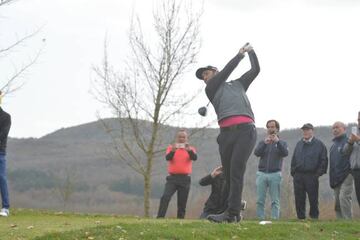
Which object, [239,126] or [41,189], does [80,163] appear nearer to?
[41,189]

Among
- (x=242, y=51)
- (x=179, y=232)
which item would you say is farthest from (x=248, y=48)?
(x=179, y=232)

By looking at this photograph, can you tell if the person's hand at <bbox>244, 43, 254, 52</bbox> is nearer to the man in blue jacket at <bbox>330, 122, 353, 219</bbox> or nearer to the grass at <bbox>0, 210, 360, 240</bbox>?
the grass at <bbox>0, 210, 360, 240</bbox>

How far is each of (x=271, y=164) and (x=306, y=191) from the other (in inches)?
35.7

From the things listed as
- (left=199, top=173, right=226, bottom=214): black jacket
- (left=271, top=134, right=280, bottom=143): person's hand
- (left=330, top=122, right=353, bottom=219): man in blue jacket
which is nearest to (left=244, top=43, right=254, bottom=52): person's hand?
(left=199, top=173, right=226, bottom=214): black jacket

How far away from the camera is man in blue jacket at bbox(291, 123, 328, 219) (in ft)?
42.3

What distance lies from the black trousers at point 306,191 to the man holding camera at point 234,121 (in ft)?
13.5

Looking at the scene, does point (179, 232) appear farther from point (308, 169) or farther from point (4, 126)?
point (308, 169)

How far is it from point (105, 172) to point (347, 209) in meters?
66.1

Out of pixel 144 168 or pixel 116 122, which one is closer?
pixel 144 168

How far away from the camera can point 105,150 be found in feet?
82.9

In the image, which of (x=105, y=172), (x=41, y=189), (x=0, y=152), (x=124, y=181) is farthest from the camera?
(x=105, y=172)

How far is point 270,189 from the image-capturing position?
1333 centimetres

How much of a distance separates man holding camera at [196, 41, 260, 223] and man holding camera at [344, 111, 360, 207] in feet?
12.2

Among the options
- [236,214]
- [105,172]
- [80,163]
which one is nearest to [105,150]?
[236,214]
